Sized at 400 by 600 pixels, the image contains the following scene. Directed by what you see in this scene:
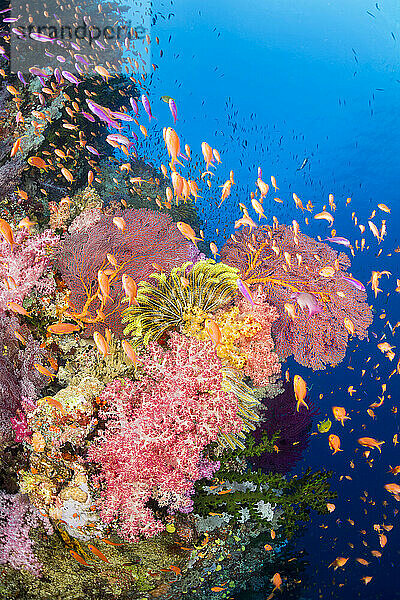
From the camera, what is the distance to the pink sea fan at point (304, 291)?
14.0ft

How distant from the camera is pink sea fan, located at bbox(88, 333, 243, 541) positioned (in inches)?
110

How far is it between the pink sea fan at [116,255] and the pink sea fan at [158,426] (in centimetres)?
79

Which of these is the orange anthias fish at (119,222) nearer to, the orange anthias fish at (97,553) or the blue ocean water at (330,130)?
the orange anthias fish at (97,553)

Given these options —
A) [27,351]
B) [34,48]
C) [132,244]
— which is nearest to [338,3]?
[34,48]

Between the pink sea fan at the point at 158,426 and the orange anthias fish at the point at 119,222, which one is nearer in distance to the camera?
the pink sea fan at the point at 158,426

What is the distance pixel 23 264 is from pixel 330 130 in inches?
993

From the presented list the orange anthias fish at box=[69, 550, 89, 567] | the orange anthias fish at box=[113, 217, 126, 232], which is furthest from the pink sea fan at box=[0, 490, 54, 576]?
the orange anthias fish at box=[113, 217, 126, 232]

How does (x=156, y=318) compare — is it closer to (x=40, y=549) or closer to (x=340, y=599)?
(x=40, y=549)

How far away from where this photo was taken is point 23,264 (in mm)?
3660

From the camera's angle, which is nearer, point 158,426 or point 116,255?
point 158,426

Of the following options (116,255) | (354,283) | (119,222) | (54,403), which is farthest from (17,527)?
(354,283)

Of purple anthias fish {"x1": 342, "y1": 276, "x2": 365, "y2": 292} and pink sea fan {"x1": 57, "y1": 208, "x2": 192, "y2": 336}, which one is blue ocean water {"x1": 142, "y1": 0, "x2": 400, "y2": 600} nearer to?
purple anthias fish {"x1": 342, "y1": 276, "x2": 365, "y2": 292}

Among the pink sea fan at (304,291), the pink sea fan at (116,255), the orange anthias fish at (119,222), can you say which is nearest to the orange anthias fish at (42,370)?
the pink sea fan at (116,255)

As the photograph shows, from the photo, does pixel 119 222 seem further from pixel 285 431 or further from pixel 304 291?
pixel 285 431
